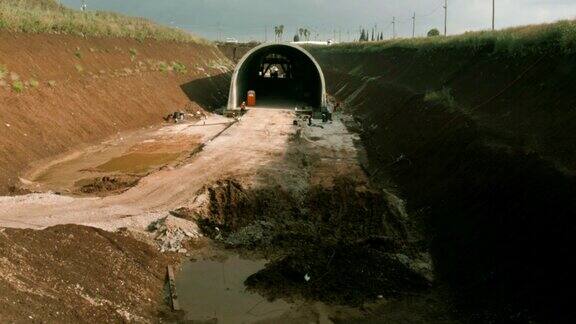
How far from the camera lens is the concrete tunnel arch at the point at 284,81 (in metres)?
41.1

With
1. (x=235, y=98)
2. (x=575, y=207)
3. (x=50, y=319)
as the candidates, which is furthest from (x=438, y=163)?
(x=235, y=98)

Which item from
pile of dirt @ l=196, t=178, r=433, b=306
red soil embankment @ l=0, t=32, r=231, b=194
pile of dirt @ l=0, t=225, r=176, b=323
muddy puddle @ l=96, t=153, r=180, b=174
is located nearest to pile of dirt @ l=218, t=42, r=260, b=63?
red soil embankment @ l=0, t=32, r=231, b=194

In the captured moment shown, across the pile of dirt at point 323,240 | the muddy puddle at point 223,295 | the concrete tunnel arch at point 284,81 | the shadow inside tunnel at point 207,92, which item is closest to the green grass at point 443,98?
the pile of dirt at point 323,240

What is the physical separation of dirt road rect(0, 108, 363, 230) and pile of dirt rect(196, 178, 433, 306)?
4.59ft

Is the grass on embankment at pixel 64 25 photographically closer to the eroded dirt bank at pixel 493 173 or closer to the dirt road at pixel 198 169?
the dirt road at pixel 198 169

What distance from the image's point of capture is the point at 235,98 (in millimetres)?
40594

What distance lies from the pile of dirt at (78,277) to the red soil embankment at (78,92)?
24.0 ft

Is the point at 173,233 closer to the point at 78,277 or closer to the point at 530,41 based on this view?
the point at 78,277

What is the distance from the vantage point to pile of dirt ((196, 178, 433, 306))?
40.2ft

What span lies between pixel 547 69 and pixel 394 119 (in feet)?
33.2

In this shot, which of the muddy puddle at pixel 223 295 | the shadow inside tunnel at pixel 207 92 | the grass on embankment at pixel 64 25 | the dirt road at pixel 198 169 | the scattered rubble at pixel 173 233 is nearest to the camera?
the muddy puddle at pixel 223 295

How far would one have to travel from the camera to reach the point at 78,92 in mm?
29953

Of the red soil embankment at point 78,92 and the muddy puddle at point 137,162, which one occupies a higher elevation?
the red soil embankment at point 78,92

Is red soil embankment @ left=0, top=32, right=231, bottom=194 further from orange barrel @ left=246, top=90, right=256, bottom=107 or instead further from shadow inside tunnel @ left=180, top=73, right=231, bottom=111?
orange barrel @ left=246, top=90, right=256, bottom=107
